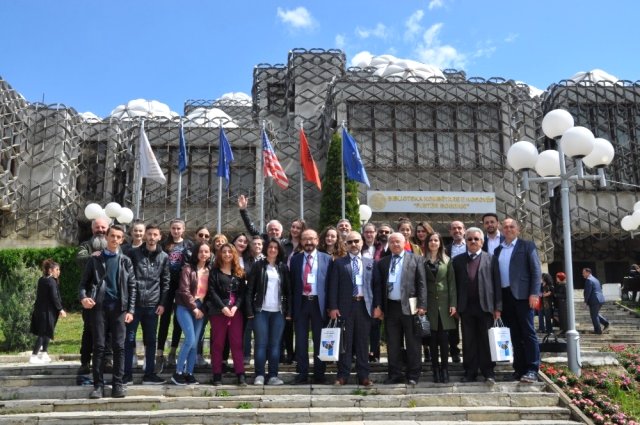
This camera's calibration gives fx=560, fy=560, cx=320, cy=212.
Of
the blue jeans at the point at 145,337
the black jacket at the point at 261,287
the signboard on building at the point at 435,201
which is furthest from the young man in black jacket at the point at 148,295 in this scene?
the signboard on building at the point at 435,201

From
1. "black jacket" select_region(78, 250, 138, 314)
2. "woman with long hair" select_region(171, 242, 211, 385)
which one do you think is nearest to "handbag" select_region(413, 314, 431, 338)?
"woman with long hair" select_region(171, 242, 211, 385)

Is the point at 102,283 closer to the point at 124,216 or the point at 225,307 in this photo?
the point at 225,307

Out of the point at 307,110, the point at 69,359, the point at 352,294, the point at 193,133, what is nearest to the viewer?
the point at 352,294

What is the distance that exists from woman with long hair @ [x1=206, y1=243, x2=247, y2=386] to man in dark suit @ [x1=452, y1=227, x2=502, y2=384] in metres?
3.00

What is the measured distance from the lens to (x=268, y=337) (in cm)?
759

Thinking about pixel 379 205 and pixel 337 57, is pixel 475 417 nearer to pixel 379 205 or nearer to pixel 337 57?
pixel 379 205

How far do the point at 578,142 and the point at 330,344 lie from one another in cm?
496

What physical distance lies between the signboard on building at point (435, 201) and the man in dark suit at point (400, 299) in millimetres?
20942

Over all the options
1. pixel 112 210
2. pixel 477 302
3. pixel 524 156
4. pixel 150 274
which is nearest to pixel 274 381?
pixel 150 274

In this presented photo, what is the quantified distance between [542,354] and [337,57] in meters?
31.3

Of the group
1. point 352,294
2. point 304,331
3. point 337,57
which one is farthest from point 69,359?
point 337,57

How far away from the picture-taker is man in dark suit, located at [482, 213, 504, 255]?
8.16 metres

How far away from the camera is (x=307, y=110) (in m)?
36.4

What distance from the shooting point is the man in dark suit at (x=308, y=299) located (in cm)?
760
